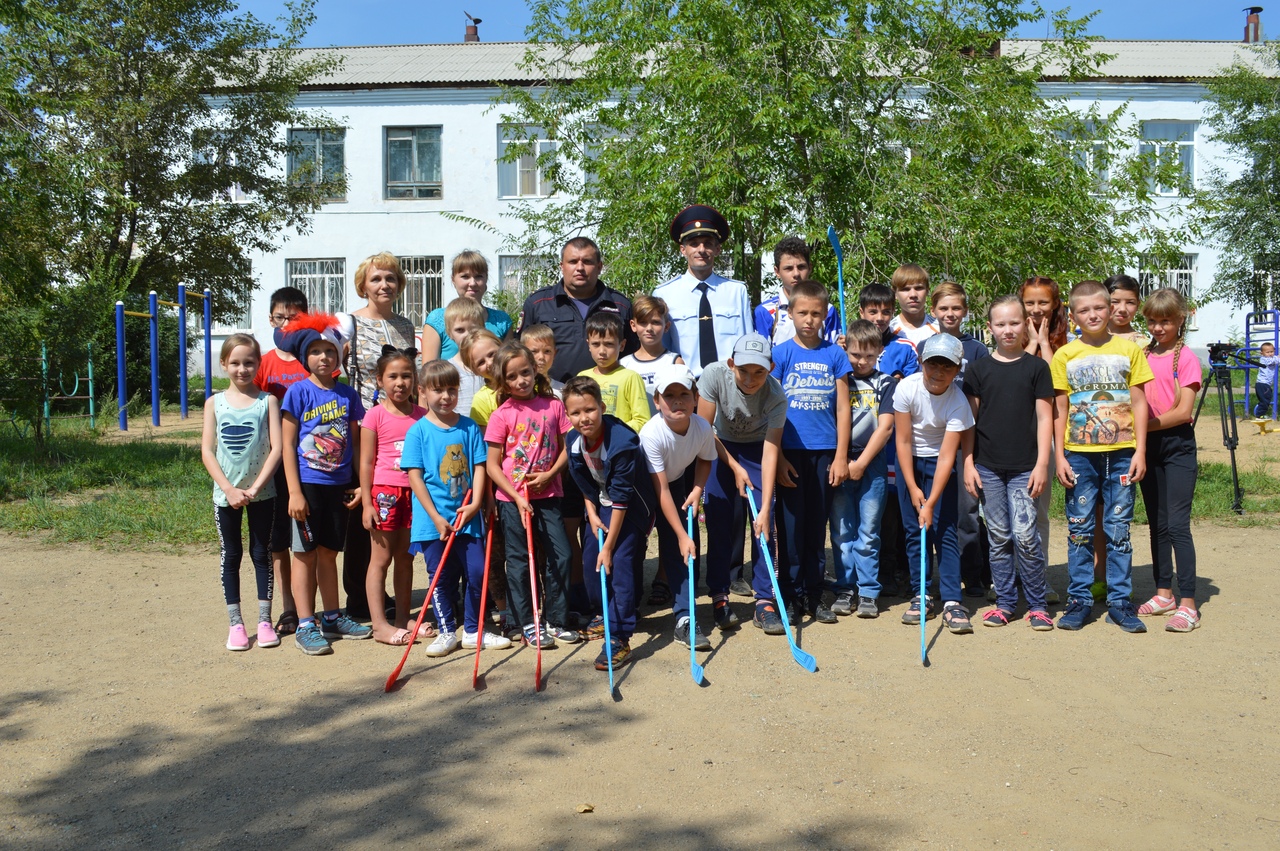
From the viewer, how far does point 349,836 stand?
10.0ft

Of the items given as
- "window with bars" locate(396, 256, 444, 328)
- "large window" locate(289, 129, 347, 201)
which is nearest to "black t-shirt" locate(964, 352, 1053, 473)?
"window with bars" locate(396, 256, 444, 328)

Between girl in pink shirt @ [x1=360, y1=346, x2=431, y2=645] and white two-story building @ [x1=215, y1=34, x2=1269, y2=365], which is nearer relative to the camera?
girl in pink shirt @ [x1=360, y1=346, x2=431, y2=645]

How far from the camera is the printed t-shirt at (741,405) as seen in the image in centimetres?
514

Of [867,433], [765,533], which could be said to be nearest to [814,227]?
[867,433]

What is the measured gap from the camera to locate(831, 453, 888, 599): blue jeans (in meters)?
5.43

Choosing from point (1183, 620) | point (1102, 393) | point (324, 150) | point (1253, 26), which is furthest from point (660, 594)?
point (1253, 26)

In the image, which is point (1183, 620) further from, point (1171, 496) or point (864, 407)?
point (864, 407)

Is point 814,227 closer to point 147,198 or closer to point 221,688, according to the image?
point 221,688

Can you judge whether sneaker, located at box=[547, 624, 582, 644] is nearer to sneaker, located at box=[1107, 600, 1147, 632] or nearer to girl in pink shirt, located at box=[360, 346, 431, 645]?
girl in pink shirt, located at box=[360, 346, 431, 645]

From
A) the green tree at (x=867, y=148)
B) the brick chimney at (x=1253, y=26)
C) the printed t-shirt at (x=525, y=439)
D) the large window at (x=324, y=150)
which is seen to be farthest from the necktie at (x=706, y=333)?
the brick chimney at (x=1253, y=26)

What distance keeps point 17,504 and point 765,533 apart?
23.1ft

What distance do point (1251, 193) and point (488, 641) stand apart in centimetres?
2554

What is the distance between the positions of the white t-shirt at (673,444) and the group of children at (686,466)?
13 mm

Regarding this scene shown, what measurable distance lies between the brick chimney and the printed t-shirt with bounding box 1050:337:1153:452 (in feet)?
115
